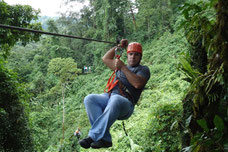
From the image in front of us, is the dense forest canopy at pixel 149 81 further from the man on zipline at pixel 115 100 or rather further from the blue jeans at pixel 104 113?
the blue jeans at pixel 104 113

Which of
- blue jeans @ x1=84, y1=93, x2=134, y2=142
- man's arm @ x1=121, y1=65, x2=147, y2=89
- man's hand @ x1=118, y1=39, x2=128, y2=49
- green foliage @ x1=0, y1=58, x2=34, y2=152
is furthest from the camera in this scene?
green foliage @ x1=0, y1=58, x2=34, y2=152

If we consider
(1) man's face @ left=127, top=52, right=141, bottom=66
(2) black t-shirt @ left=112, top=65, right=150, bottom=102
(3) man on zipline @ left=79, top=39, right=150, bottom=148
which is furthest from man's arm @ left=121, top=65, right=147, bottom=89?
(1) man's face @ left=127, top=52, right=141, bottom=66

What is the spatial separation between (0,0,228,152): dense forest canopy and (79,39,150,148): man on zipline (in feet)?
1.46

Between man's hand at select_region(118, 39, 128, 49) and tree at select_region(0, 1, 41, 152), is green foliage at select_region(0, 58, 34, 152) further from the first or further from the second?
man's hand at select_region(118, 39, 128, 49)

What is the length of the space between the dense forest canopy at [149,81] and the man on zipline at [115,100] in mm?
445

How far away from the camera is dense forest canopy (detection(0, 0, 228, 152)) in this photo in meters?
1.53

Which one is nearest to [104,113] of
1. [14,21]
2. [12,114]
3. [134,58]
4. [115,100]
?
[115,100]

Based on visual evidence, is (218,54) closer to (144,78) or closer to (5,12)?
(144,78)

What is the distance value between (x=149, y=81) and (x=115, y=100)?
828 centimetres

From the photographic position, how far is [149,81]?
33.5ft

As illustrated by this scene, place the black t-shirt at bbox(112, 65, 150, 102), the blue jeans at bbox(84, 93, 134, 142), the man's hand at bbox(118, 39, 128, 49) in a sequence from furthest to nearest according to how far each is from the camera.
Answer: the man's hand at bbox(118, 39, 128, 49), the black t-shirt at bbox(112, 65, 150, 102), the blue jeans at bbox(84, 93, 134, 142)

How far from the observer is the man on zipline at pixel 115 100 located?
2.08 meters

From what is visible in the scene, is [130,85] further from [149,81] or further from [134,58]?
[149,81]

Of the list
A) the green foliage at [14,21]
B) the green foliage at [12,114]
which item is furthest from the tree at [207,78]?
the green foliage at [14,21]
